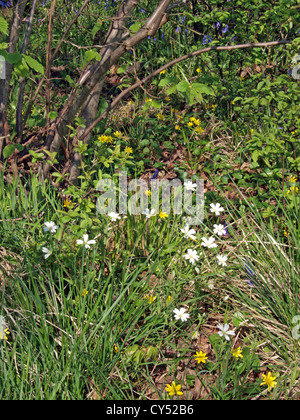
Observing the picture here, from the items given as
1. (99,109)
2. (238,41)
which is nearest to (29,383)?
(99,109)

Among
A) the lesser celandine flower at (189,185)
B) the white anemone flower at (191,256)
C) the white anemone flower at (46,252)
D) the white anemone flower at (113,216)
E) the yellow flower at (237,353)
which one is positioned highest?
the lesser celandine flower at (189,185)

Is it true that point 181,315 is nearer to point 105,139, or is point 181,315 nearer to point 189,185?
point 189,185

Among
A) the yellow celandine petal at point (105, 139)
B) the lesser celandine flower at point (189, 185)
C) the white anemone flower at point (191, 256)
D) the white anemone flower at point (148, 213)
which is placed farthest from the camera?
the yellow celandine petal at point (105, 139)

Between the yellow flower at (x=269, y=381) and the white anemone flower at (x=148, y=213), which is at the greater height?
the white anemone flower at (x=148, y=213)

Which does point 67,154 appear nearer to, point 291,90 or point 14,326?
point 14,326

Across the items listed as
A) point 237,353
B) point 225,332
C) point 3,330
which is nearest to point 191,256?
point 225,332

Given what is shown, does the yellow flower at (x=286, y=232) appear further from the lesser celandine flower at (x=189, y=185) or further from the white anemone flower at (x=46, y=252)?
the white anemone flower at (x=46, y=252)

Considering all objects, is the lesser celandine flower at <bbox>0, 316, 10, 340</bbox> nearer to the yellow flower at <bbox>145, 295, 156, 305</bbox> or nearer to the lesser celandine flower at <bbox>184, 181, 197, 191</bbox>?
the yellow flower at <bbox>145, 295, 156, 305</bbox>

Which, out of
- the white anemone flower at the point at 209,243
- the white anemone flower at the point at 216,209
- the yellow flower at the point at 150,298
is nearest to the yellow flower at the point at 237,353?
the yellow flower at the point at 150,298

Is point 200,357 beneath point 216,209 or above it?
beneath

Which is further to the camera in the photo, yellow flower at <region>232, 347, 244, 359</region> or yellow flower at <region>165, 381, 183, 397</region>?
yellow flower at <region>232, 347, 244, 359</region>

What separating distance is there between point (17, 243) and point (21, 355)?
65 centimetres

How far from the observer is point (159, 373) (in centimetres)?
196

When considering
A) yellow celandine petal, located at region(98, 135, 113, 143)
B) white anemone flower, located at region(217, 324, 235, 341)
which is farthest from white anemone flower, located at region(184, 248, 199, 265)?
yellow celandine petal, located at region(98, 135, 113, 143)
